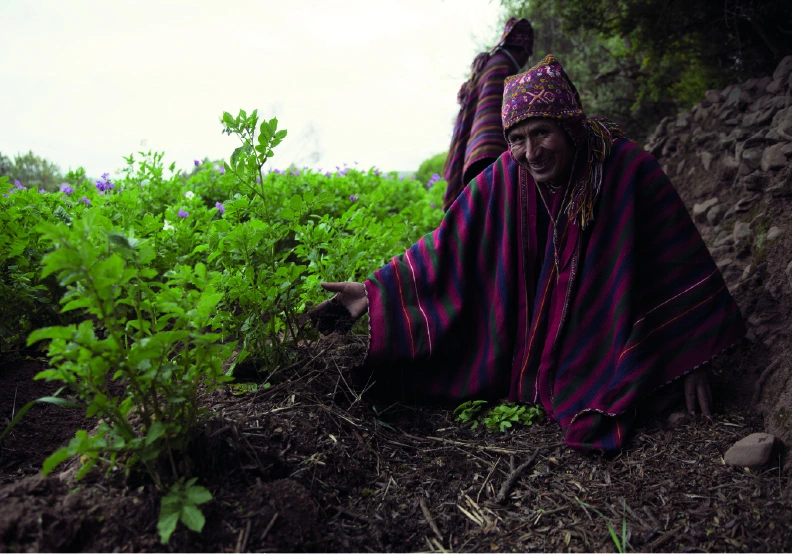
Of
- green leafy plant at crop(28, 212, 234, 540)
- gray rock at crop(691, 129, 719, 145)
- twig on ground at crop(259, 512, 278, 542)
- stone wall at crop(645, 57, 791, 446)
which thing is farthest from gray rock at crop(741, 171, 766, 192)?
twig on ground at crop(259, 512, 278, 542)

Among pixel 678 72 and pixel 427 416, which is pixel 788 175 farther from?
pixel 678 72

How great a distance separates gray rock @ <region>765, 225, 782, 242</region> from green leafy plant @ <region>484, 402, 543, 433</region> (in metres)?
1.64

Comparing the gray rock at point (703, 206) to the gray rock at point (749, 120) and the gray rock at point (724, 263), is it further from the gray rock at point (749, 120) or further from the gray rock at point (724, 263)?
the gray rock at point (724, 263)

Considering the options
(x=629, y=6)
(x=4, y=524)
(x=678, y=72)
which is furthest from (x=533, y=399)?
(x=678, y=72)

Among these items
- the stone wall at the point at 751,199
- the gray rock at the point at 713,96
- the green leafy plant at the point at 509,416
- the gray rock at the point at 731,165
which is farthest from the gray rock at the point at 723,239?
the green leafy plant at the point at 509,416

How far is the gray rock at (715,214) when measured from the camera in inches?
174

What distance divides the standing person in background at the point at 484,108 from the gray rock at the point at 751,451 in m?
2.43

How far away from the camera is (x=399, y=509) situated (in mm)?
2176

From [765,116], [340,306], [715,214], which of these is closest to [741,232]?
[715,214]

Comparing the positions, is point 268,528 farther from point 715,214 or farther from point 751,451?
point 715,214

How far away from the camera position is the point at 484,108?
4.46 m

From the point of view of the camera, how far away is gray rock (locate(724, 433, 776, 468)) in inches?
86.0

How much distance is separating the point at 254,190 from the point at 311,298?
0.56m

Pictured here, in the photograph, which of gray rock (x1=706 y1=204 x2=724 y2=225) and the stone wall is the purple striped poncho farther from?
gray rock (x1=706 y1=204 x2=724 y2=225)
